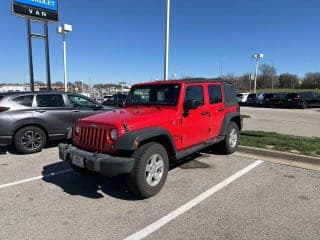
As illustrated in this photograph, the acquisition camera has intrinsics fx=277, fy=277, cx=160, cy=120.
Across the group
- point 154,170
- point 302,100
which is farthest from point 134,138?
point 302,100

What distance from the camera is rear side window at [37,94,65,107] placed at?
764 centimetres

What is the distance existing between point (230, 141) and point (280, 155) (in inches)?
46.4

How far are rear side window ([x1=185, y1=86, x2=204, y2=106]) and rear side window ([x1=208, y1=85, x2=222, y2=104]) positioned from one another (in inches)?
15.9

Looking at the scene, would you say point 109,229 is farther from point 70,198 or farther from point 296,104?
point 296,104

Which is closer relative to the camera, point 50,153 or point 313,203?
point 313,203

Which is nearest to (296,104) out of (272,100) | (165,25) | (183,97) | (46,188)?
(272,100)

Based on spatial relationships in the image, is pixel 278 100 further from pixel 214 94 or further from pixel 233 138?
pixel 214 94

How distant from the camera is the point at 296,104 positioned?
86.5 feet

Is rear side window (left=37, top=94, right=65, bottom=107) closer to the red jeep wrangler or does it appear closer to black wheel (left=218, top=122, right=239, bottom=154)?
the red jeep wrangler

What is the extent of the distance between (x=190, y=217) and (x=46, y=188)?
2624mm

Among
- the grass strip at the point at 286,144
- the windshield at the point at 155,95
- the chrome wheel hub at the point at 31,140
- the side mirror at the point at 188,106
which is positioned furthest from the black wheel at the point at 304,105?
the chrome wheel hub at the point at 31,140

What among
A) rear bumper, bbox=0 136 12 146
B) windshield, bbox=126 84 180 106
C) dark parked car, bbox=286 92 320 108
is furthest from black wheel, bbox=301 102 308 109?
rear bumper, bbox=0 136 12 146

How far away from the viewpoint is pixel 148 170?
4.34m

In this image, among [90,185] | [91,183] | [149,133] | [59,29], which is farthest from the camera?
[59,29]
